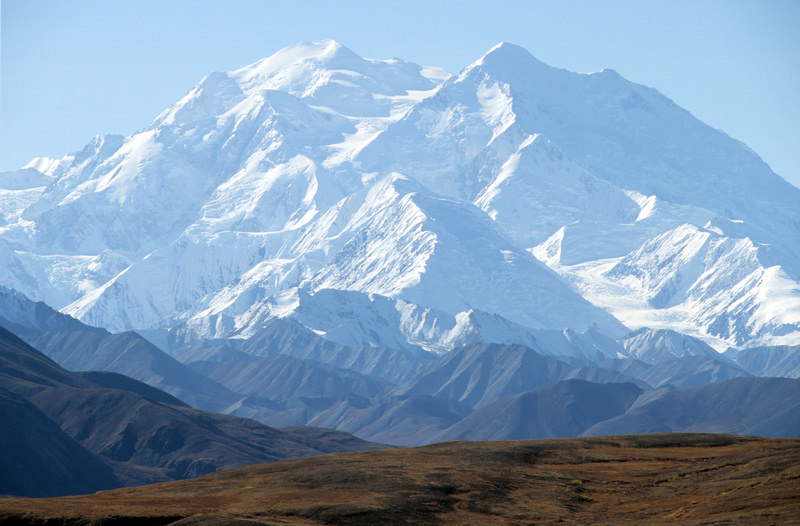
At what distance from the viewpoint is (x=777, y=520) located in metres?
80.3

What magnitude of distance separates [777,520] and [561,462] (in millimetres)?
38658

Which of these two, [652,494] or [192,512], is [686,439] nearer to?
[652,494]

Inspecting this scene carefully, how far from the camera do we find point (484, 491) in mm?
102875

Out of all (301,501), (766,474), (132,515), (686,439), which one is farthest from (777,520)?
(686,439)

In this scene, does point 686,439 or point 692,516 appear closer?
point 692,516

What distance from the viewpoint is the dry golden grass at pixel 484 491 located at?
89188mm

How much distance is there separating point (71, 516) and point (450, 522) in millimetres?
25516

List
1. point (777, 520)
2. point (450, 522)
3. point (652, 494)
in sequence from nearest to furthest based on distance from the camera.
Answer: point (777, 520), point (450, 522), point (652, 494)

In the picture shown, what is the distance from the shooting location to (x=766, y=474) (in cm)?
9812

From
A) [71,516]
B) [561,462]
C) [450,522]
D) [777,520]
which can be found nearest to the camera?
[777,520]

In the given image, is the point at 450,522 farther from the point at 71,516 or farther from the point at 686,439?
the point at 686,439

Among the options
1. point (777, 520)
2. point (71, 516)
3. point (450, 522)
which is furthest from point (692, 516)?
point (71, 516)

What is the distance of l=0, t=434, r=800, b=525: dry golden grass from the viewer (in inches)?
3511

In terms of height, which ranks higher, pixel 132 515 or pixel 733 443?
pixel 733 443
